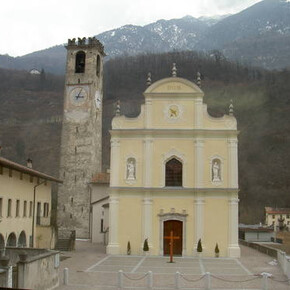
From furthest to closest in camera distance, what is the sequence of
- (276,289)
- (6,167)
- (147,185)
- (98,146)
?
(98,146), (147,185), (6,167), (276,289)

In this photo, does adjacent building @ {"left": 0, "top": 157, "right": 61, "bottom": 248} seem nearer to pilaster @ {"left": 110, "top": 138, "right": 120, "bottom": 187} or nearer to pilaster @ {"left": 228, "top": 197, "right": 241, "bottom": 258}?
pilaster @ {"left": 110, "top": 138, "right": 120, "bottom": 187}

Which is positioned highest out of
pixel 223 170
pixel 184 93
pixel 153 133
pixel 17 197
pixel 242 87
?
pixel 242 87

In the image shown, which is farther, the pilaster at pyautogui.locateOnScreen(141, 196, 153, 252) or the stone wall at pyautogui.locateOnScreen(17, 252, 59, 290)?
the pilaster at pyautogui.locateOnScreen(141, 196, 153, 252)

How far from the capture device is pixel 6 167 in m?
23.3

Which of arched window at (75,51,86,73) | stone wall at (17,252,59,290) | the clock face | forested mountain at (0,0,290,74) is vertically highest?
forested mountain at (0,0,290,74)

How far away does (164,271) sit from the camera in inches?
859

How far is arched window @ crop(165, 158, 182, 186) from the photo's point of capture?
30875mm

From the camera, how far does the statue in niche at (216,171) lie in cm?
3049

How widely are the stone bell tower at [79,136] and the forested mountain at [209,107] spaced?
29.3 metres

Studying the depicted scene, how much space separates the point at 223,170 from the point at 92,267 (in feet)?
38.1

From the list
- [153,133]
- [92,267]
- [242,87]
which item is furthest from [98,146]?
[242,87]

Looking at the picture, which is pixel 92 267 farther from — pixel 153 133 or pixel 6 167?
pixel 153 133

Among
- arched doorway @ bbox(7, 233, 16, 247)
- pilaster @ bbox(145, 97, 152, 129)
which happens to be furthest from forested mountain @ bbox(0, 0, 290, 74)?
arched doorway @ bbox(7, 233, 16, 247)

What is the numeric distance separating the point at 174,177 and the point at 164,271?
9.86 meters
